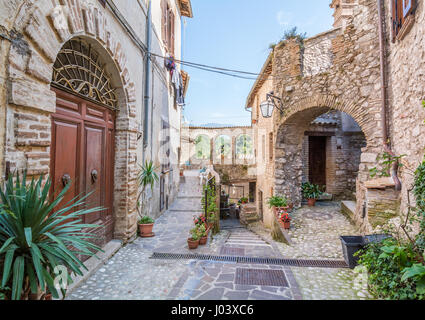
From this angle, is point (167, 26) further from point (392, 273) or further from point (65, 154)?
point (392, 273)

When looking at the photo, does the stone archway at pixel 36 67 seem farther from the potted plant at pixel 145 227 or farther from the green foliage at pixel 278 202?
the green foliage at pixel 278 202

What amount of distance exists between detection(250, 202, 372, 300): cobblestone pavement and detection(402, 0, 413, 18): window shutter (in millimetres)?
3865

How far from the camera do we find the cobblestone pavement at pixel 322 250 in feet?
10.0

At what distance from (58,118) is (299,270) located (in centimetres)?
408

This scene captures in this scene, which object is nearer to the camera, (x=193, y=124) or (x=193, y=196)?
(x=193, y=196)

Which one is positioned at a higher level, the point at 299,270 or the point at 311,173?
the point at 311,173

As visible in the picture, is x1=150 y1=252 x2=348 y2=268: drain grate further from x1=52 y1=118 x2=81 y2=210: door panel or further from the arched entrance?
the arched entrance

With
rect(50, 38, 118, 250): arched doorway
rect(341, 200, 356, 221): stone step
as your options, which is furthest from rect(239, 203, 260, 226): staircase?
rect(50, 38, 118, 250): arched doorway

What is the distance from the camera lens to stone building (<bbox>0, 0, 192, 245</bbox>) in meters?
2.15

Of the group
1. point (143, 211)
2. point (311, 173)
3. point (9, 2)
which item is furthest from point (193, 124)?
point (9, 2)

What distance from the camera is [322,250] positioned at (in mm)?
4746

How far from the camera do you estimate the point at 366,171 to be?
5.57 meters

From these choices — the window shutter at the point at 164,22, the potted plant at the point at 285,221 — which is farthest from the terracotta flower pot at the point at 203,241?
the window shutter at the point at 164,22

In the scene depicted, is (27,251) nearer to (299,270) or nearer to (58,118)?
(58,118)
